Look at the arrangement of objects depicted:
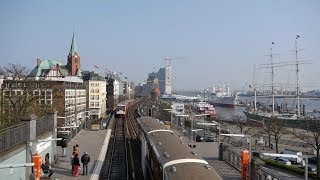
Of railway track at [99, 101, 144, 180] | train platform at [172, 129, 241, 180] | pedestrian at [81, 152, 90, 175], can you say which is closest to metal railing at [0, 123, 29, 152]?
pedestrian at [81, 152, 90, 175]

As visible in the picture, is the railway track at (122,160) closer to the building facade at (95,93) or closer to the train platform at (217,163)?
the train platform at (217,163)

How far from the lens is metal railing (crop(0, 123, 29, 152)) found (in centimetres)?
→ 1897

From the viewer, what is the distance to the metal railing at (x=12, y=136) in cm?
1897

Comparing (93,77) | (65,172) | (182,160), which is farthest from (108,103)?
(182,160)

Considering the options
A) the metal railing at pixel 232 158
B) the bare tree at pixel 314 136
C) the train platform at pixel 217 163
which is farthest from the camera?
the bare tree at pixel 314 136

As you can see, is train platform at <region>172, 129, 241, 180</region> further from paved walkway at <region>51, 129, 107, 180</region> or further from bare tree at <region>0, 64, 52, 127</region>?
bare tree at <region>0, 64, 52, 127</region>

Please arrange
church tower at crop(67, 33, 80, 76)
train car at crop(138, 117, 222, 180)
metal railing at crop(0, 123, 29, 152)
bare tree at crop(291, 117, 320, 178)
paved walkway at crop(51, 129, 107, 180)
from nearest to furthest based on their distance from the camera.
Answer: train car at crop(138, 117, 222, 180) → metal railing at crop(0, 123, 29, 152) → paved walkway at crop(51, 129, 107, 180) → bare tree at crop(291, 117, 320, 178) → church tower at crop(67, 33, 80, 76)

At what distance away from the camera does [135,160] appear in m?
35.3

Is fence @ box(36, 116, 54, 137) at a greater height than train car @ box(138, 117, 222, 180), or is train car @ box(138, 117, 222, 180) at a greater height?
fence @ box(36, 116, 54, 137)

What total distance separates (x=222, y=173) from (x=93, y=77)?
120082mm

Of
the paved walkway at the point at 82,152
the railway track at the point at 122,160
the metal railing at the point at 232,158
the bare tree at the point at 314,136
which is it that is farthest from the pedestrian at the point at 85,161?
the bare tree at the point at 314,136

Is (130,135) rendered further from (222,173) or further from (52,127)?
(222,173)

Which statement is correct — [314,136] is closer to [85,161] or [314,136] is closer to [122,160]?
[122,160]

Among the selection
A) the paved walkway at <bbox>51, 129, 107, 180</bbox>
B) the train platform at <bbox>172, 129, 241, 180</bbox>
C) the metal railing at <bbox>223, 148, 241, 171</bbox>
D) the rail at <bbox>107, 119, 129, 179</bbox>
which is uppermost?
the metal railing at <bbox>223, 148, 241, 171</bbox>
